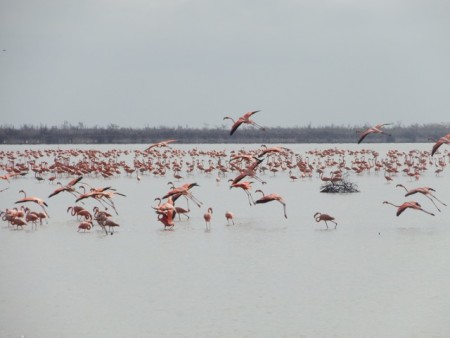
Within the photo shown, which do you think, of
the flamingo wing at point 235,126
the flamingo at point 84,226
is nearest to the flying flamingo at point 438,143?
the flamingo wing at point 235,126

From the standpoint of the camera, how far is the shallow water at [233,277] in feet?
24.7

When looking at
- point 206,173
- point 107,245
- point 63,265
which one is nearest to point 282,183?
point 206,173

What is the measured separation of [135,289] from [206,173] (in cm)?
2104

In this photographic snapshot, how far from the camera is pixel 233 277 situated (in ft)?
31.5

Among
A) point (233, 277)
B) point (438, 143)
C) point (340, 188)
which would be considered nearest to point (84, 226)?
point (233, 277)

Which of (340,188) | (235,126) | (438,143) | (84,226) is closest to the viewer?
(438,143)

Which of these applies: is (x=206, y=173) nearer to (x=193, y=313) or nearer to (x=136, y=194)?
(x=136, y=194)

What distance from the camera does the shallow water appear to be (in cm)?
752

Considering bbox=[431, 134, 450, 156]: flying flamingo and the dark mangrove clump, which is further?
the dark mangrove clump

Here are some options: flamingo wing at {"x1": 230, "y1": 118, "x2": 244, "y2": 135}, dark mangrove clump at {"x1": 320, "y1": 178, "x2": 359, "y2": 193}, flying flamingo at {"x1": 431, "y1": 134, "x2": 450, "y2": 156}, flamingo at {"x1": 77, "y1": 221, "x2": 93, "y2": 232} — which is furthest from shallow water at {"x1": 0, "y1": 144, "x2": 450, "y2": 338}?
dark mangrove clump at {"x1": 320, "y1": 178, "x2": 359, "y2": 193}

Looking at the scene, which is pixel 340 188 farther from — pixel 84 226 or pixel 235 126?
pixel 84 226

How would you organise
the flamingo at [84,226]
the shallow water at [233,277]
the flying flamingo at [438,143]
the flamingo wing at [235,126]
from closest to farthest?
the shallow water at [233,277] → the flying flamingo at [438,143] → the flamingo wing at [235,126] → the flamingo at [84,226]

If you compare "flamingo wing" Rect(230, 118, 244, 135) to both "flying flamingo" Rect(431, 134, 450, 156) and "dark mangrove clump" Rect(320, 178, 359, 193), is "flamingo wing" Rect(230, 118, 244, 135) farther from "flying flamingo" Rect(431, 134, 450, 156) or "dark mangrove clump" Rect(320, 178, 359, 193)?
"dark mangrove clump" Rect(320, 178, 359, 193)

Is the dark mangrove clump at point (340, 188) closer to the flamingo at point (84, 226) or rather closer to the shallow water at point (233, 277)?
the shallow water at point (233, 277)
